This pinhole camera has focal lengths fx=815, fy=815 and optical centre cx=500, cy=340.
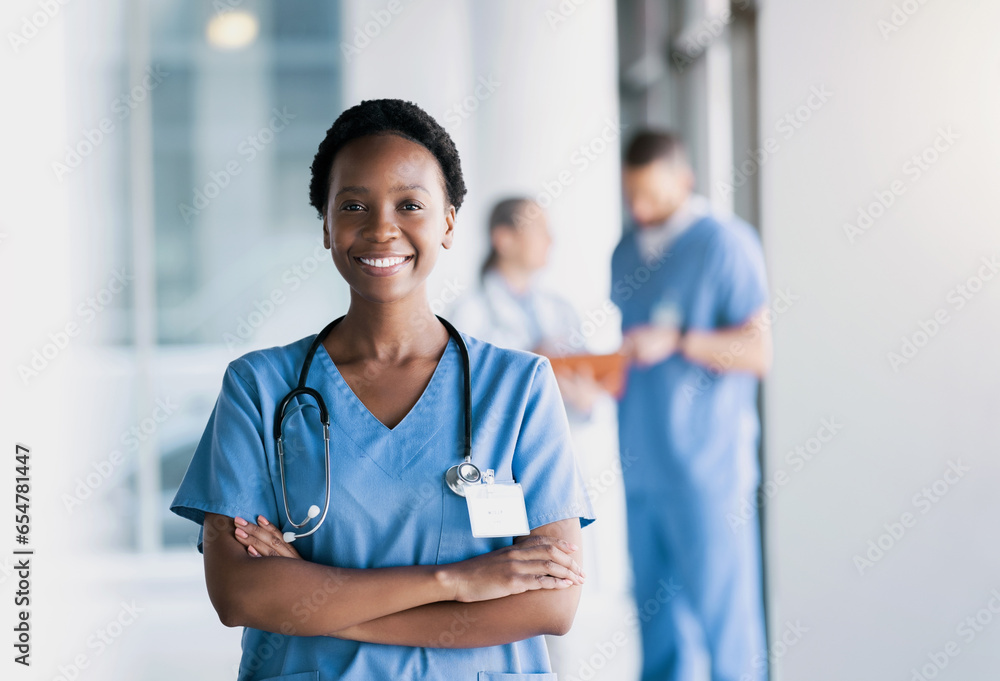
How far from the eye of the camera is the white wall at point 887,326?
6.46ft

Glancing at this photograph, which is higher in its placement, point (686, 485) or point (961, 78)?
point (961, 78)

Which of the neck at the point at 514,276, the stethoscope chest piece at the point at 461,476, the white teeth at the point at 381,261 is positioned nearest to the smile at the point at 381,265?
the white teeth at the point at 381,261

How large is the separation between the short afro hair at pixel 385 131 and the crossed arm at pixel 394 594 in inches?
17.9

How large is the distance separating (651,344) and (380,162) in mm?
1451

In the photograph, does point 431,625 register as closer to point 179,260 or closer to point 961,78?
point 961,78

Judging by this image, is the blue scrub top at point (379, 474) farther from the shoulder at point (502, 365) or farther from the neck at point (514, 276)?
the neck at point (514, 276)

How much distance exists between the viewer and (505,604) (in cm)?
93

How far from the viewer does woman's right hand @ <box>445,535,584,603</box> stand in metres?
0.91

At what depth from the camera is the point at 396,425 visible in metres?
1.00

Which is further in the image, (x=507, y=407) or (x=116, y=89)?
(x=116, y=89)

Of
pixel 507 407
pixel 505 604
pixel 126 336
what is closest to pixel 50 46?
pixel 126 336

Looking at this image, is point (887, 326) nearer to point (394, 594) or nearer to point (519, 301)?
point (519, 301)

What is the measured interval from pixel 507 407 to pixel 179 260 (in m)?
2.78

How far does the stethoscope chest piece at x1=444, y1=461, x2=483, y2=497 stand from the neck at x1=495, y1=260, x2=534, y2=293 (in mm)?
1665
